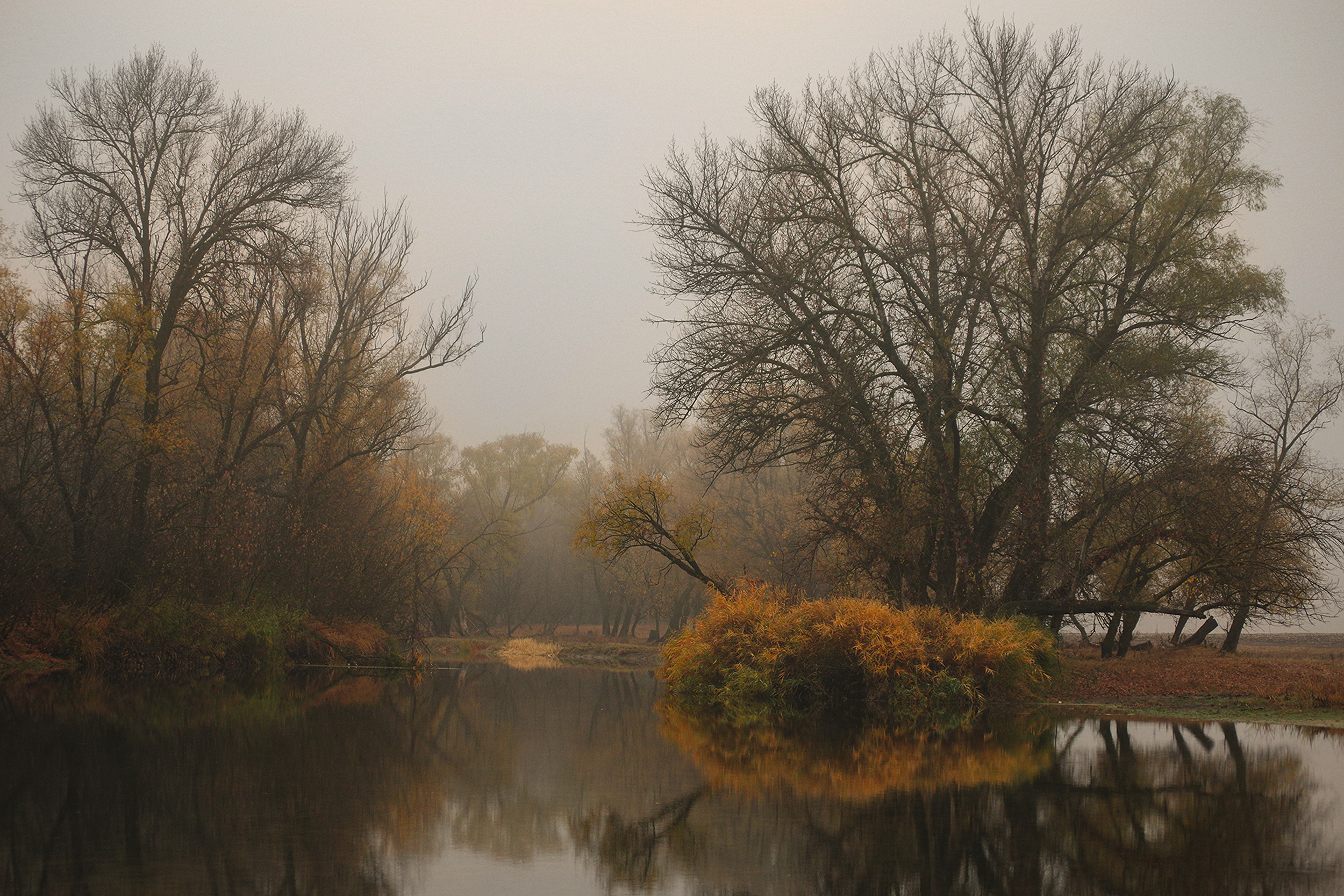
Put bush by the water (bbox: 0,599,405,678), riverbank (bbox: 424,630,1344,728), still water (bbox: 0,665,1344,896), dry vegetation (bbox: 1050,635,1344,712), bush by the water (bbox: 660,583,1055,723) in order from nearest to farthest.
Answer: still water (bbox: 0,665,1344,896) < riverbank (bbox: 424,630,1344,728) < bush by the water (bbox: 660,583,1055,723) < dry vegetation (bbox: 1050,635,1344,712) < bush by the water (bbox: 0,599,405,678)

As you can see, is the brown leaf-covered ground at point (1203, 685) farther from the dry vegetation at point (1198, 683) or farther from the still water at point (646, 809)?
the still water at point (646, 809)

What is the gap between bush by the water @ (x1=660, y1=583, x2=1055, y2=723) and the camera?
573 inches

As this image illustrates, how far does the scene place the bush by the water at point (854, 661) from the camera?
14562mm

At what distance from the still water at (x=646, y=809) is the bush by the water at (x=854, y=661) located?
2404 mm

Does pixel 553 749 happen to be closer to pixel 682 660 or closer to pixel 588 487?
pixel 682 660

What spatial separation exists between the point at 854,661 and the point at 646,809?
831 cm

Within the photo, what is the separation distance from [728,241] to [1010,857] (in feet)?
53.8

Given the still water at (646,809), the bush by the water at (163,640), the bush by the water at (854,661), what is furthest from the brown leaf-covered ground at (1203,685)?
the bush by the water at (163,640)

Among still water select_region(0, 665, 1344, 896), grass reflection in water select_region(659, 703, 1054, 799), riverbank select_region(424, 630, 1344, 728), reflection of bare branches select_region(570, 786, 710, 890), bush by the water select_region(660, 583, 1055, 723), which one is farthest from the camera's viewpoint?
bush by the water select_region(660, 583, 1055, 723)

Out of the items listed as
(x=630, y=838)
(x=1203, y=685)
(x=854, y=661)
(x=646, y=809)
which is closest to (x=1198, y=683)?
(x=1203, y=685)

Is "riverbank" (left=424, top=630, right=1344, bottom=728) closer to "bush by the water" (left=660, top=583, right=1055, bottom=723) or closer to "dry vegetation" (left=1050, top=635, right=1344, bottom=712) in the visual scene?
"dry vegetation" (left=1050, top=635, right=1344, bottom=712)

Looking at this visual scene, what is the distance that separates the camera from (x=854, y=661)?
15.0 metres

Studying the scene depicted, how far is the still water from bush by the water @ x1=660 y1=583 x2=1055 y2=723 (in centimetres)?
240

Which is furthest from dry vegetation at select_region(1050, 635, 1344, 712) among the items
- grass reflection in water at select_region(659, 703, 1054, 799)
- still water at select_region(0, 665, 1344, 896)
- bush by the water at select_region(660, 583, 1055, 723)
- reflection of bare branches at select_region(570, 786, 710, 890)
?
reflection of bare branches at select_region(570, 786, 710, 890)
